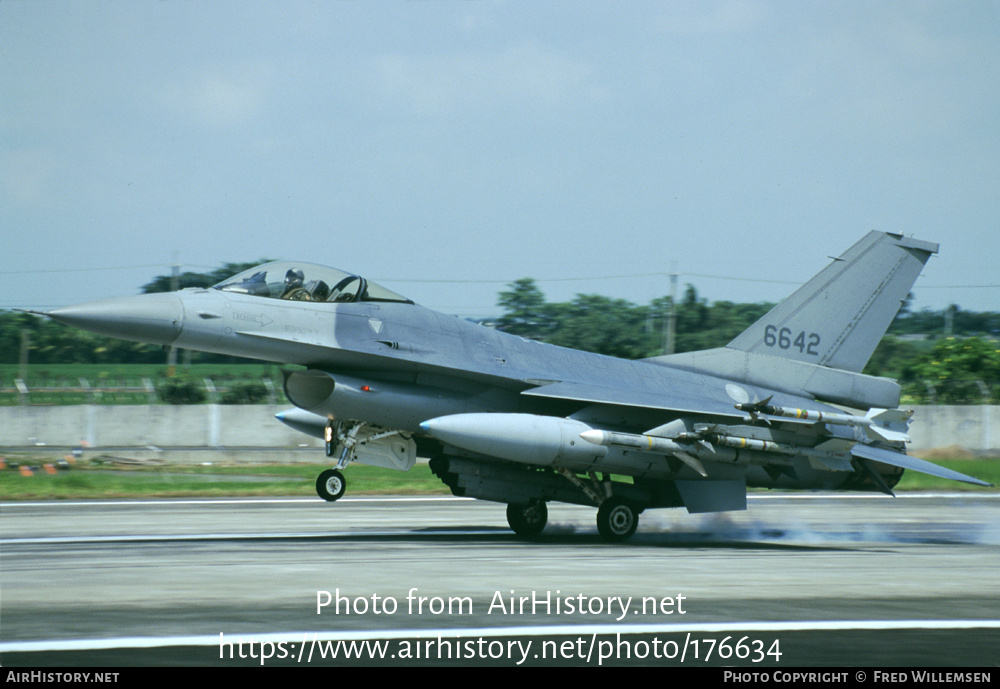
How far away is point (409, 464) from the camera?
47.7ft

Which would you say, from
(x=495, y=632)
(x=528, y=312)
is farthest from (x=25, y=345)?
(x=495, y=632)

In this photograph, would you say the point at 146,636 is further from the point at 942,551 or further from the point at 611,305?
the point at 611,305

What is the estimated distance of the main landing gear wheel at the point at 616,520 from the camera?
15.0 metres

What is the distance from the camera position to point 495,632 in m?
7.63

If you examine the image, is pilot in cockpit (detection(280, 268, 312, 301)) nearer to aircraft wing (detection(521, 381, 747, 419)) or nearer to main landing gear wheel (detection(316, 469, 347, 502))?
main landing gear wheel (detection(316, 469, 347, 502))

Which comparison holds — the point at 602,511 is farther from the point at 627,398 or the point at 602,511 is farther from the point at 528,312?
the point at 528,312

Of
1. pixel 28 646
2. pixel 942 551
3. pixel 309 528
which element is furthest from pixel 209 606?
pixel 942 551

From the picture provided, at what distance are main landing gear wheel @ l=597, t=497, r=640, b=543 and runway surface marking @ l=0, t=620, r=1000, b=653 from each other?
6.70 m

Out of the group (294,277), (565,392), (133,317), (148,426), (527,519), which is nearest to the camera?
(133,317)

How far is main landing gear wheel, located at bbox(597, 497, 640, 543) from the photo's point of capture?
1495cm

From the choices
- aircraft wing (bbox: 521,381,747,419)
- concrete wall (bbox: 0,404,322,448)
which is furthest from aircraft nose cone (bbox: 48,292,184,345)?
concrete wall (bbox: 0,404,322,448)

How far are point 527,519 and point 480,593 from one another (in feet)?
21.0

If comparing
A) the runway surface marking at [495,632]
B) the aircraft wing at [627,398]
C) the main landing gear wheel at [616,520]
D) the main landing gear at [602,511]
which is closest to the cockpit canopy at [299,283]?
the aircraft wing at [627,398]

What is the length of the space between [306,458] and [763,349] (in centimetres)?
1970
